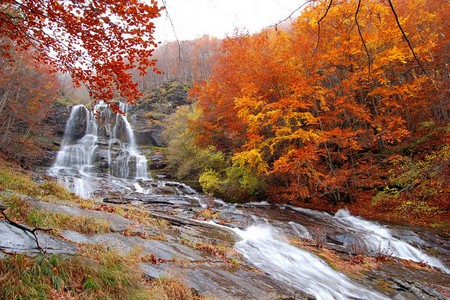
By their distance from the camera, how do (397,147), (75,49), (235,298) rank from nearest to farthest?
(235,298)
(75,49)
(397,147)

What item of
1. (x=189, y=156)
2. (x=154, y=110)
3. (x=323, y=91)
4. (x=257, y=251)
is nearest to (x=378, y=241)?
(x=257, y=251)

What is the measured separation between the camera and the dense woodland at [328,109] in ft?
36.3

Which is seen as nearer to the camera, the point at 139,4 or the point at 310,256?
the point at 139,4

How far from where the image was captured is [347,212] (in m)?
11.8

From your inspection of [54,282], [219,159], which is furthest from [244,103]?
[54,282]

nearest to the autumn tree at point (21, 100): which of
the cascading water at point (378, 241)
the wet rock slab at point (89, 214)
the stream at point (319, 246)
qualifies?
the stream at point (319, 246)

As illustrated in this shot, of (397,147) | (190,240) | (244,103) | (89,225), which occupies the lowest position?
(190,240)

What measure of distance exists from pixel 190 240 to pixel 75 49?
16.0 ft

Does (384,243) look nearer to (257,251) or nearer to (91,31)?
(257,251)

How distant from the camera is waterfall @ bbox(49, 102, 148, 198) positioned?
2486 cm

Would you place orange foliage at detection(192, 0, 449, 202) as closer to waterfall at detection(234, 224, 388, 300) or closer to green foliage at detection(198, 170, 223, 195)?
green foliage at detection(198, 170, 223, 195)

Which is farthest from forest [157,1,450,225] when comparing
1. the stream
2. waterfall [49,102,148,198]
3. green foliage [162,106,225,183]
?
waterfall [49,102,148,198]

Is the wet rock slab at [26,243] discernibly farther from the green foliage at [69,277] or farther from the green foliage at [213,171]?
the green foliage at [213,171]

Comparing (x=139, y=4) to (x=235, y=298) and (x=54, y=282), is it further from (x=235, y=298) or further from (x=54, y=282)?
(x=235, y=298)
